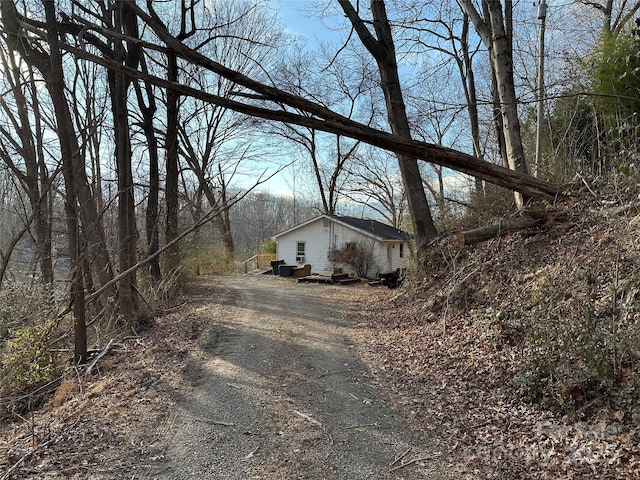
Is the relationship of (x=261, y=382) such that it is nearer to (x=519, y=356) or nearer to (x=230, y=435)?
(x=230, y=435)

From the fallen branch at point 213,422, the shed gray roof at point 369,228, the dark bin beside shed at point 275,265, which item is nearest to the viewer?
the fallen branch at point 213,422

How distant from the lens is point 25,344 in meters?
6.57

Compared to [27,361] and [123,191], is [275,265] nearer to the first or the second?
[123,191]

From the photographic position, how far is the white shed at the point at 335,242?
23.6m

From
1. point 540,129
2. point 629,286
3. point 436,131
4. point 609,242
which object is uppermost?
point 436,131

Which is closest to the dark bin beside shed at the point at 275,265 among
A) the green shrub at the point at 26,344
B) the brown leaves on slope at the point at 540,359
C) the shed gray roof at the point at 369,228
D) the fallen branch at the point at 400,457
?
the shed gray roof at the point at 369,228

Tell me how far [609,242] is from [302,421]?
4.39 m

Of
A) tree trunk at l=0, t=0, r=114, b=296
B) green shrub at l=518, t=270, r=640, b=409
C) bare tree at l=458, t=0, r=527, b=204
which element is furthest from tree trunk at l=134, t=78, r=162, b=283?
green shrub at l=518, t=270, r=640, b=409

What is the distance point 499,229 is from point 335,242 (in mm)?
17170

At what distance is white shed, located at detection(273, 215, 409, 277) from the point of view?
23.6 meters

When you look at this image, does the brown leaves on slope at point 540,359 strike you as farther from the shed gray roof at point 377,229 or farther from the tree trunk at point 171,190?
the shed gray roof at point 377,229

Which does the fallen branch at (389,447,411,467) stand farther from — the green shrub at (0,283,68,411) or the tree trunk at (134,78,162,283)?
→ the tree trunk at (134,78,162,283)

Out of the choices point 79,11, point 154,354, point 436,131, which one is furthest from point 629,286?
point 436,131

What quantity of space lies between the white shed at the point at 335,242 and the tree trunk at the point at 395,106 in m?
11.5
